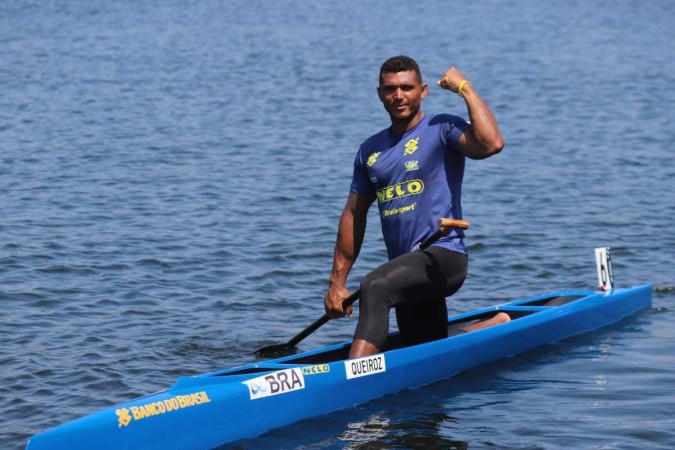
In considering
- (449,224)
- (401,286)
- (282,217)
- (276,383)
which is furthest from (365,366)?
(282,217)

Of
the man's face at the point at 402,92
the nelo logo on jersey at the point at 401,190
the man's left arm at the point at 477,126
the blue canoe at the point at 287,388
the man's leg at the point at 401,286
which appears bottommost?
the blue canoe at the point at 287,388

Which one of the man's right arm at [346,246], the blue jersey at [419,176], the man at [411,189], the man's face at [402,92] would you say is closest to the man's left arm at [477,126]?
the man at [411,189]

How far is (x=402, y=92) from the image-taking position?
7.92 meters

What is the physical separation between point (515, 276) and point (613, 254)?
145 centimetres

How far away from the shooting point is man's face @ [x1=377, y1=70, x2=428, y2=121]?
7.90m

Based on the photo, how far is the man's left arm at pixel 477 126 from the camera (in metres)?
7.60

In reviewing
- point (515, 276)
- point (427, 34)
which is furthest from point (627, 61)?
→ point (515, 276)

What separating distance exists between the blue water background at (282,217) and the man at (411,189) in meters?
0.79

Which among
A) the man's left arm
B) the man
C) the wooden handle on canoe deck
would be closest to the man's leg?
the man

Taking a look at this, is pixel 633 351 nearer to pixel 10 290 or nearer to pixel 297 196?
pixel 10 290

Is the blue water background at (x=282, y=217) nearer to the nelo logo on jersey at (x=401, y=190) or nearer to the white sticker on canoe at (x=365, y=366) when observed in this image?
the white sticker on canoe at (x=365, y=366)

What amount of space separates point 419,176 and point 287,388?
1608 mm

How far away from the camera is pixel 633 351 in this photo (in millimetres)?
9820

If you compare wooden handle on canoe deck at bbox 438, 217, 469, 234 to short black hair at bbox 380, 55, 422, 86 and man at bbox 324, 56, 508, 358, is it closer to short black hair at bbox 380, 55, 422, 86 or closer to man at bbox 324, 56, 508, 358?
man at bbox 324, 56, 508, 358
